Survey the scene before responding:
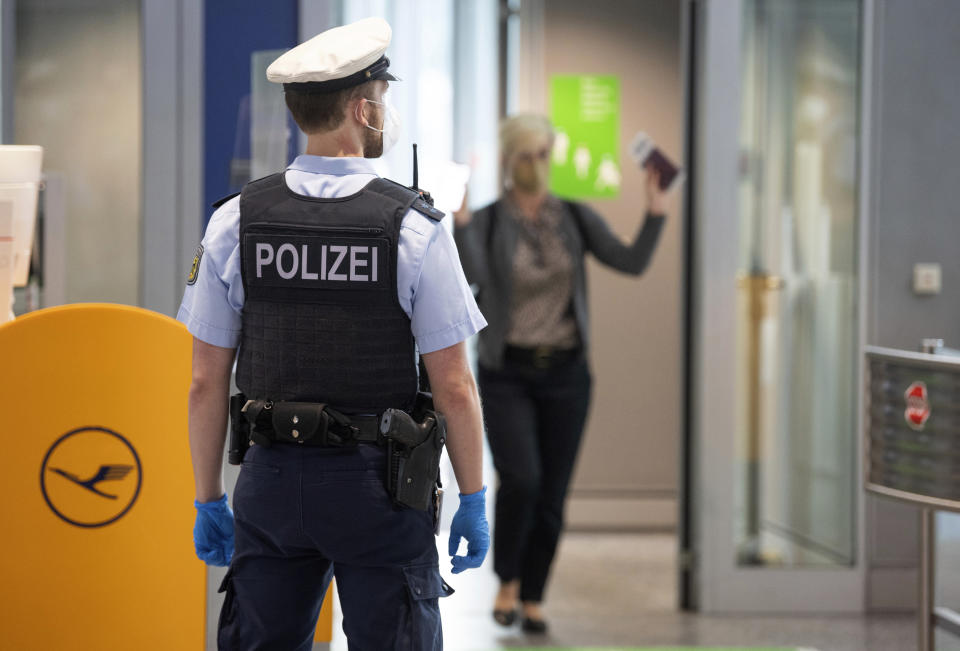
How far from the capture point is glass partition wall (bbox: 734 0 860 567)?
12.9 ft

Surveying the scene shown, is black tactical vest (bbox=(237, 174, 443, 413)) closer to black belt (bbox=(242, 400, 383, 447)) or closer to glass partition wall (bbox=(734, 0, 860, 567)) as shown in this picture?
black belt (bbox=(242, 400, 383, 447))

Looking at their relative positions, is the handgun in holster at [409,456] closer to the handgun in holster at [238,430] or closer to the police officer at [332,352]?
the police officer at [332,352]

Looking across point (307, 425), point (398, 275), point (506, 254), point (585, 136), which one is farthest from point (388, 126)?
point (585, 136)

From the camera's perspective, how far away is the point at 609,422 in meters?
5.24

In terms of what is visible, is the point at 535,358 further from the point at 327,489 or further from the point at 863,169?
the point at 327,489

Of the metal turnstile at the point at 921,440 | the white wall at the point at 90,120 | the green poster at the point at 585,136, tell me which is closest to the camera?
the metal turnstile at the point at 921,440

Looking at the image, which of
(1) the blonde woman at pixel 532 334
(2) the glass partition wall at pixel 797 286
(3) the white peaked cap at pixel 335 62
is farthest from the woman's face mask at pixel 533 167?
(3) the white peaked cap at pixel 335 62

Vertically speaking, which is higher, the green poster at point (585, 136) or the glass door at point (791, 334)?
the green poster at point (585, 136)

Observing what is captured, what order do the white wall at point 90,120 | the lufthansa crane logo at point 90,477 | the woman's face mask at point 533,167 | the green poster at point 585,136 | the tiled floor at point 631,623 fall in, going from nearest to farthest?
the lufthansa crane logo at point 90,477 < the white wall at point 90,120 < the tiled floor at point 631,623 < the woman's face mask at point 533,167 < the green poster at point 585,136

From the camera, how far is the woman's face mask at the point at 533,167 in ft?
12.0

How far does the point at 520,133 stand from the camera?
12.1 ft

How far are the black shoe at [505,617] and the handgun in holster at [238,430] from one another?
2062mm

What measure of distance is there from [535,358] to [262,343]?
1883 mm

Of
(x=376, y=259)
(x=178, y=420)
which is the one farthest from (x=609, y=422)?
(x=376, y=259)
